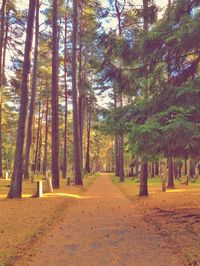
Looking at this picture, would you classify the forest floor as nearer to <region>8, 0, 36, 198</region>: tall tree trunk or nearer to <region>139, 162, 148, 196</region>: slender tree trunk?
<region>8, 0, 36, 198</region>: tall tree trunk

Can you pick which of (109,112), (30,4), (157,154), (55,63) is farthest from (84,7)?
(157,154)

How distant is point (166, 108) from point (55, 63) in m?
14.5

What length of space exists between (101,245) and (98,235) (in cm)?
108

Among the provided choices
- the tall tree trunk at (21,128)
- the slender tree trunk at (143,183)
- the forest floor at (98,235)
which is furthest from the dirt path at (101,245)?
the slender tree trunk at (143,183)

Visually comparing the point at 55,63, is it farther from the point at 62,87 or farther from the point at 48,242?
the point at 62,87

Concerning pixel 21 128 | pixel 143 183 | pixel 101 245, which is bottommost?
pixel 101 245

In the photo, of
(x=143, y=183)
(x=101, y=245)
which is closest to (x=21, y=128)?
(x=143, y=183)

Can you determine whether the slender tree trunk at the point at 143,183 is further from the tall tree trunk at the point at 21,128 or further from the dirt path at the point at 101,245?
the dirt path at the point at 101,245

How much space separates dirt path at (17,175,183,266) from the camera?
6648mm

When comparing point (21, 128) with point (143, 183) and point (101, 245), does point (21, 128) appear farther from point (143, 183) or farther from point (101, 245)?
point (101, 245)

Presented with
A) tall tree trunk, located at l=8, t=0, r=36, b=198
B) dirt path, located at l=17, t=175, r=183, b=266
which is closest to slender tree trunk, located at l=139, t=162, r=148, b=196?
tall tree trunk, located at l=8, t=0, r=36, b=198

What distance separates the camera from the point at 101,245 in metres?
7.98

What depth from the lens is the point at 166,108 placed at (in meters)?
11.0

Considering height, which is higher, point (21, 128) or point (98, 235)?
point (21, 128)
